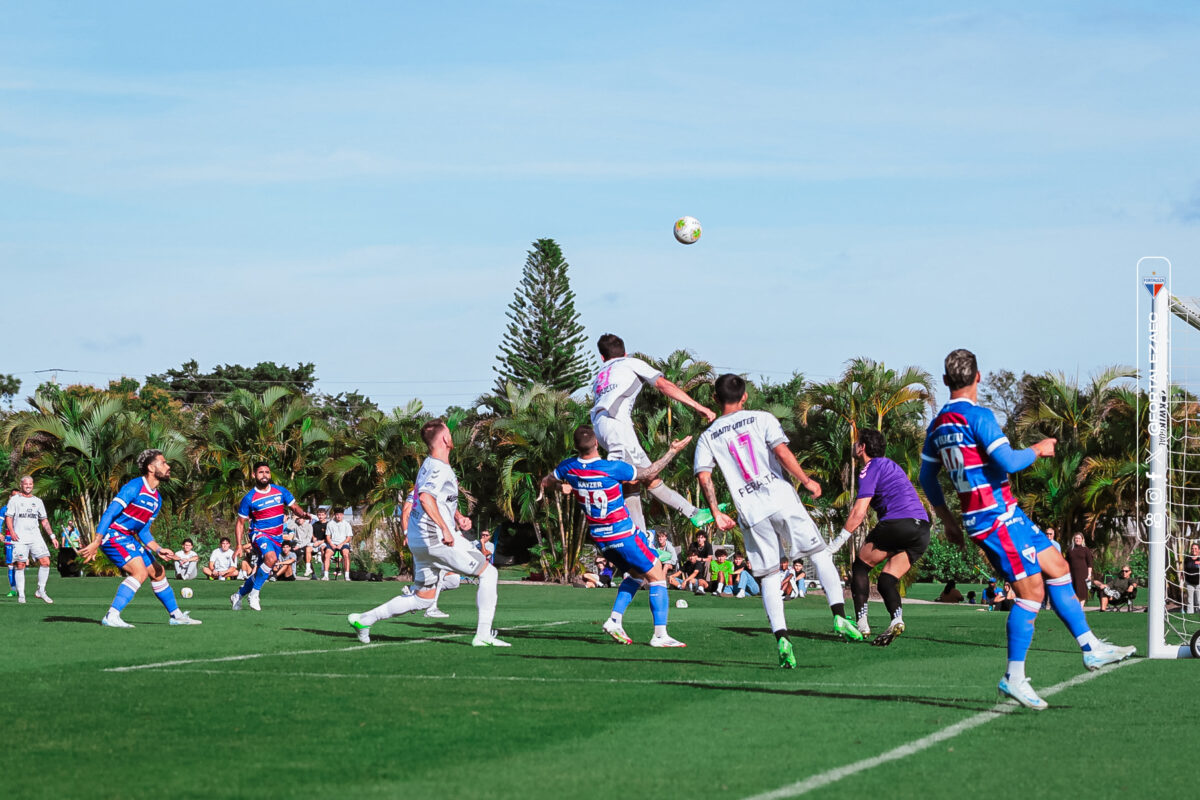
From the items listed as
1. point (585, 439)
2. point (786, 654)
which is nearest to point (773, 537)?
point (786, 654)

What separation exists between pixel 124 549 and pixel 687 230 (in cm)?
1132

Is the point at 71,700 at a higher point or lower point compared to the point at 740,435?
lower

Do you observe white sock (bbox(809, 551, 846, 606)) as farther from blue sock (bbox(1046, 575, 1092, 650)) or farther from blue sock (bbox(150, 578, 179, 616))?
blue sock (bbox(150, 578, 179, 616))

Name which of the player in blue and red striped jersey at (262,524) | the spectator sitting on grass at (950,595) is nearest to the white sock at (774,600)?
the player in blue and red striped jersey at (262,524)

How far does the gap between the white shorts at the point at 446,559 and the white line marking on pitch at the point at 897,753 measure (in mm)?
5221

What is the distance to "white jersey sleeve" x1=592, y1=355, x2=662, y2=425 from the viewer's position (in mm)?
13367

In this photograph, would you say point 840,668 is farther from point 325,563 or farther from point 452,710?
point 325,563

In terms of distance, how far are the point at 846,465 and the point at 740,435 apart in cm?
2575

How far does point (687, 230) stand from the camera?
22953 mm

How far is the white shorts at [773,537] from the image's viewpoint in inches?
421

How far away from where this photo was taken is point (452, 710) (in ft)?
26.5

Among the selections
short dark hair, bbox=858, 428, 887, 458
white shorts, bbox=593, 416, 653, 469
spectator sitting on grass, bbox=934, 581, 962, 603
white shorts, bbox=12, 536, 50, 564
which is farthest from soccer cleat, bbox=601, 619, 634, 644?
spectator sitting on grass, bbox=934, 581, 962, 603

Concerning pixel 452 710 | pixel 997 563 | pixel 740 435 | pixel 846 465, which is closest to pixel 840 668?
pixel 740 435

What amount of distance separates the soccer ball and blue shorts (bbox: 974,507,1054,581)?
15.1 m
